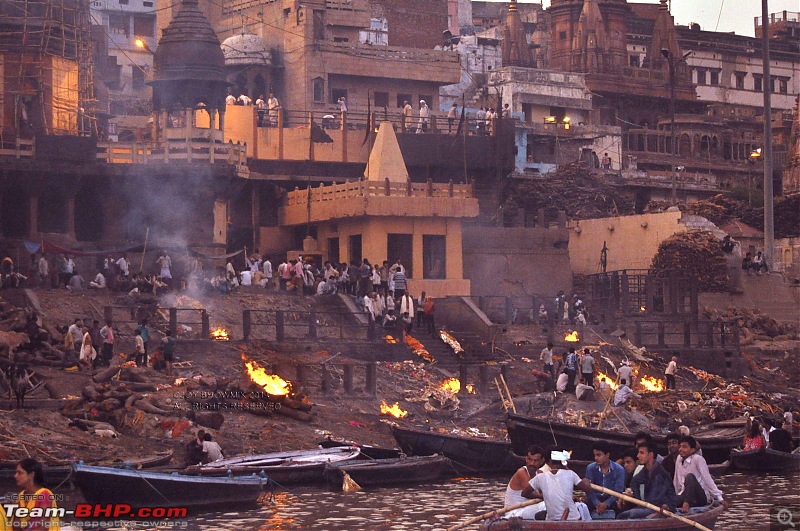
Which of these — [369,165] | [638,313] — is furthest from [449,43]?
[638,313]

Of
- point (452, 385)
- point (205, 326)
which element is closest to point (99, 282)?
point (205, 326)

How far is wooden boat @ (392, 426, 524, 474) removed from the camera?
94.0 feet

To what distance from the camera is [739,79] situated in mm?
87812

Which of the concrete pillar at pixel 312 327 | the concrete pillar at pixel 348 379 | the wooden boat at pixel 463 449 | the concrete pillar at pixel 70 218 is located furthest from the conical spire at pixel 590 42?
the wooden boat at pixel 463 449

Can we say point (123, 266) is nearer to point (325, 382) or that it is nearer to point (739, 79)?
point (325, 382)

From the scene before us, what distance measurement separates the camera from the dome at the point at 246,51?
61.6 meters

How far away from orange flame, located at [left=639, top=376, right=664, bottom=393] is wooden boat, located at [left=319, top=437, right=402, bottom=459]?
12.7m

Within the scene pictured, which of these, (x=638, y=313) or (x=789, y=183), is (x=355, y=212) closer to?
(x=638, y=313)

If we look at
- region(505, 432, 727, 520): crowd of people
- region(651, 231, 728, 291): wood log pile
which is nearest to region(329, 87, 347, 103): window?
region(651, 231, 728, 291): wood log pile

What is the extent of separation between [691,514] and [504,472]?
10.4 metres

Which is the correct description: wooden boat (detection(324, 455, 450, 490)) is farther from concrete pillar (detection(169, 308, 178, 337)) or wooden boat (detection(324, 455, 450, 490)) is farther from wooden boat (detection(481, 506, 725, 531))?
wooden boat (detection(481, 506, 725, 531))

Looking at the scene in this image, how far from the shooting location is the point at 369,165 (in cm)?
4781

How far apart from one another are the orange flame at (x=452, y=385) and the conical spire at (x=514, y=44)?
42.4 meters

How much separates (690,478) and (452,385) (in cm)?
1634
